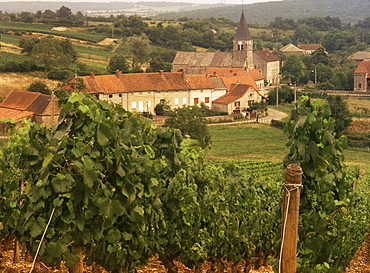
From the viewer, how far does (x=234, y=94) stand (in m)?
62.7

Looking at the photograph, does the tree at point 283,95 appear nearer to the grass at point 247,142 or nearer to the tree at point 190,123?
the grass at point 247,142

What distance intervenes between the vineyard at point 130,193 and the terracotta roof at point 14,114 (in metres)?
38.3

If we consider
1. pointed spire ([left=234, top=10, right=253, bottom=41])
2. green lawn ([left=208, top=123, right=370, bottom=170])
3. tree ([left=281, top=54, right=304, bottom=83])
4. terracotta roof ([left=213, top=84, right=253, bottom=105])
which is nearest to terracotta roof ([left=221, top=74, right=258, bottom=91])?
terracotta roof ([left=213, top=84, right=253, bottom=105])

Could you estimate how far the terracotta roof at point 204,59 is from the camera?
85500mm

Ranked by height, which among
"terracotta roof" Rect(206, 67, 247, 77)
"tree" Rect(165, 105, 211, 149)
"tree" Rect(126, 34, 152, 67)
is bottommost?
"tree" Rect(165, 105, 211, 149)

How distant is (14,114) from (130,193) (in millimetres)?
44650

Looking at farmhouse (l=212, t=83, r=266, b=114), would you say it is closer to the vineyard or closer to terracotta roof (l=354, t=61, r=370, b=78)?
terracotta roof (l=354, t=61, r=370, b=78)

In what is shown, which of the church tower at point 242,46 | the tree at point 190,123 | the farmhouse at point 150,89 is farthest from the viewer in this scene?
the church tower at point 242,46

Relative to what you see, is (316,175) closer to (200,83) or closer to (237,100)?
(237,100)

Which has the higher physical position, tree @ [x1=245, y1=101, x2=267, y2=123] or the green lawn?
tree @ [x1=245, y1=101, x2=267, y2=123]

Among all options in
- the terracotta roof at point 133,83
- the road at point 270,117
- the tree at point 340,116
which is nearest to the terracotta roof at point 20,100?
the terracotta roof at point 133,83

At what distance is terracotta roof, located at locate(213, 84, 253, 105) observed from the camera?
61.3 metres

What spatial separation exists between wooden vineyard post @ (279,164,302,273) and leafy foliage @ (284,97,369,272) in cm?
123

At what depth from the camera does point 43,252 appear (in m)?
6.39
